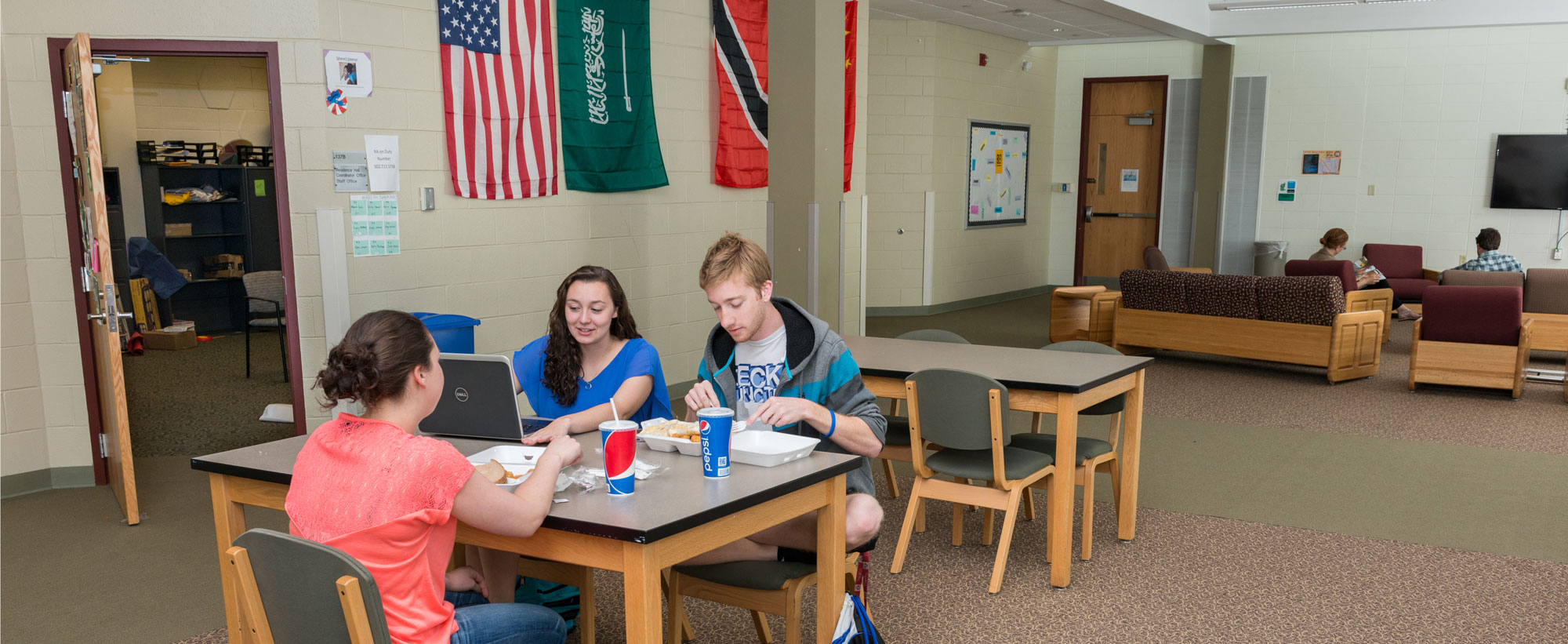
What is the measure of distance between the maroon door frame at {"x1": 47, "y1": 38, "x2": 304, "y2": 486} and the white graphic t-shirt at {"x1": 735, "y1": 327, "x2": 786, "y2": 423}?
2796 millimetres

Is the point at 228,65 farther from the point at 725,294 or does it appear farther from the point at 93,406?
the point at 725,294

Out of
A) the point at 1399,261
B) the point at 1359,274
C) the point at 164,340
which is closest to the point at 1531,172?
the point at 1399,261

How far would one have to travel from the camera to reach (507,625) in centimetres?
206

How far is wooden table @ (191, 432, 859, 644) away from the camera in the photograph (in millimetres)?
1919

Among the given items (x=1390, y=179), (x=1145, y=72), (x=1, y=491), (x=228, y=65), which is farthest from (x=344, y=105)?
(x=1390, y=179)

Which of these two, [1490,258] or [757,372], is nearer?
[757,372]

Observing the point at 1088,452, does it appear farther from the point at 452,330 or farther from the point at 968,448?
the point at 452,330

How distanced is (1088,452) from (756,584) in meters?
1.74

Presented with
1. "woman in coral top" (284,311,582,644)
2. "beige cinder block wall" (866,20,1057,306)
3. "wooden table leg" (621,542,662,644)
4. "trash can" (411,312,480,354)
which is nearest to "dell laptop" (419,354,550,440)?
"woman in coral top" (284,311,582,644)

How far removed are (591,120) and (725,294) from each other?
339 cm

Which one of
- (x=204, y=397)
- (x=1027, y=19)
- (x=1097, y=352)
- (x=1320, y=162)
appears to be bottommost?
(x=204, y=397)

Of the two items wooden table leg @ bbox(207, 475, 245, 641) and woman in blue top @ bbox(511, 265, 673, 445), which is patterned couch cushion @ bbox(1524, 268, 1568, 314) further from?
wooden table leg @ bbox(207, 475, 245, 641)

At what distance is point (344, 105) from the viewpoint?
4.76 metres

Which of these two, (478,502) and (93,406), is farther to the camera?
(93,406)
